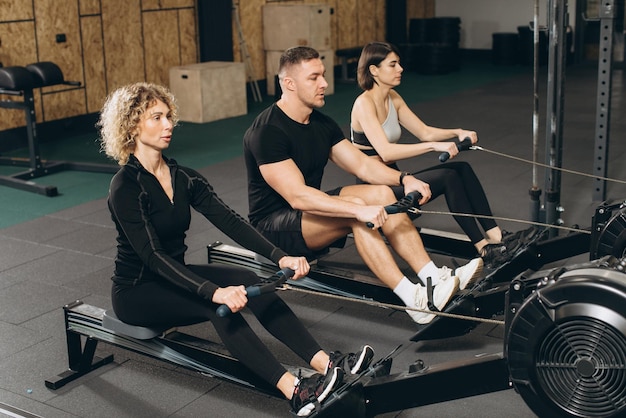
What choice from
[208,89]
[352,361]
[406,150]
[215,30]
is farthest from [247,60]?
[352,361]

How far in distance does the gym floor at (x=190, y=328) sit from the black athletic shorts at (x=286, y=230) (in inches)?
12.0

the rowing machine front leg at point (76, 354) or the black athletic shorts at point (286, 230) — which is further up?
the black athletic shorts at point (286, 230)

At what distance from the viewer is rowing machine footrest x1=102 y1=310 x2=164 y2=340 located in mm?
2650

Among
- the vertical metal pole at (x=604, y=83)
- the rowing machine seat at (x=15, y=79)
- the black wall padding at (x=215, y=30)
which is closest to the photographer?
the vertical metal pole at (x=604, y=83)

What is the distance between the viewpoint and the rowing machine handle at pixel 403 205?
9.09 ft

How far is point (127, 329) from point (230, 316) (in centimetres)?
43

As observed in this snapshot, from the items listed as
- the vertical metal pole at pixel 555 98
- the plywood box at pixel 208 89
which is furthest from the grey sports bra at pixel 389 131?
the plywood box at pixel 208 89

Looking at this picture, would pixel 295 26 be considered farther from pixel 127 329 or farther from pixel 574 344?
pixel 574 344

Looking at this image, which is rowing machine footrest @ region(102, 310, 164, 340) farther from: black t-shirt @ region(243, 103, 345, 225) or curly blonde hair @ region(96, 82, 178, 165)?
black t-shirt @ region(243, 103, 345, 225)

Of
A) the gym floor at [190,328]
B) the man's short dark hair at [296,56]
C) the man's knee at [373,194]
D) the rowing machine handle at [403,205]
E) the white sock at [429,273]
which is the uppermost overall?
the man's short dark hair at [296,56]

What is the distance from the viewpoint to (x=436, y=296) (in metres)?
3.05

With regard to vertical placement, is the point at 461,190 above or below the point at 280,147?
below

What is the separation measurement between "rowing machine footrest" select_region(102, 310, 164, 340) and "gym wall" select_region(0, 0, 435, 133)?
452 cm

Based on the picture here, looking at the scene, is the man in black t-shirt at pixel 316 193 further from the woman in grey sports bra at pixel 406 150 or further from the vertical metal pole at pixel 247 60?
the vertical metal pole at pixel 247 60
